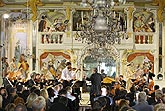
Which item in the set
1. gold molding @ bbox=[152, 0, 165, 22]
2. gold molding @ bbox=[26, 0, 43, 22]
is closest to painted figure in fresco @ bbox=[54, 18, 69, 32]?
gold molding @ bbox=[26, 0, 43, 22]

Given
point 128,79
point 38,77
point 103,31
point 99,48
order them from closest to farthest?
1. point 103,31
2. point 38,77
3. point 99,48
4. point 128,79

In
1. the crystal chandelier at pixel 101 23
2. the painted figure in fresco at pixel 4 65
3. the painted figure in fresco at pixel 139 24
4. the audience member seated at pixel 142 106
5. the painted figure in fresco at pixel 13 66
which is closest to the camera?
the audience member seated at pixel 142 106

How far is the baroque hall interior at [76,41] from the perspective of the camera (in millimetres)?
19391

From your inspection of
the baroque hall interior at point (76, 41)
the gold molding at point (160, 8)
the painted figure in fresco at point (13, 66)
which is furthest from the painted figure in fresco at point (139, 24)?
the painted figure in fresco at point (13, 66)

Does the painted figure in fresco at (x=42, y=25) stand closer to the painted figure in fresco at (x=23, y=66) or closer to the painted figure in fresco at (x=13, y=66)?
the painted figure in fresco at (x=23, y=66)

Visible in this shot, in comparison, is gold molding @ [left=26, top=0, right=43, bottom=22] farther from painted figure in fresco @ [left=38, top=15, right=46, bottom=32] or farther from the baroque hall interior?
painted figure in fresco @ [left=38, top=15, right=46, bottom=32]

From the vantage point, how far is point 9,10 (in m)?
20.0

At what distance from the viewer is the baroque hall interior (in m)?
19.4

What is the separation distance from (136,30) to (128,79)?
242cm

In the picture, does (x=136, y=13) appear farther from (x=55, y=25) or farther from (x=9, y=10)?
(x=9, y=10)

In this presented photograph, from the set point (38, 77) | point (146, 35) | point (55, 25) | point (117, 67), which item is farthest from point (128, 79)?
point (38, 77)

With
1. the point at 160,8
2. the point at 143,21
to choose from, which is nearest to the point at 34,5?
the point at 143,21


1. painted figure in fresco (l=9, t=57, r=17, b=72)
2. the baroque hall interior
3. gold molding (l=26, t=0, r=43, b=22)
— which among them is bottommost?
painted figure in fresco (l=9, t=57, r=17, b=72)

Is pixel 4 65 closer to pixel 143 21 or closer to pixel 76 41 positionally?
pixel 76 41
